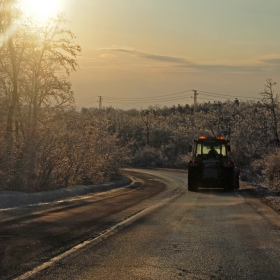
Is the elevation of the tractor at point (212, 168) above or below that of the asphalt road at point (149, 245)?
above

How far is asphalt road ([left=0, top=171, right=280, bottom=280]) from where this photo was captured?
7191 mm

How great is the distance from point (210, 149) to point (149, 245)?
19.3 metres

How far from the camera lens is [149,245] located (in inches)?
367

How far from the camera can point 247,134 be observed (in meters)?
64.2

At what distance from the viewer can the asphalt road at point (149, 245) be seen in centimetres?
719

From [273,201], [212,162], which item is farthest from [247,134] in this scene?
[273,201]

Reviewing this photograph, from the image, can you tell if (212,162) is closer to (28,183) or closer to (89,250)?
(28,183)

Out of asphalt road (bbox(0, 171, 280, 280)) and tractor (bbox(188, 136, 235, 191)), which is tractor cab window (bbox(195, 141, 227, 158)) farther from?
asphalt road (bbox(0, 171, 280, 280))

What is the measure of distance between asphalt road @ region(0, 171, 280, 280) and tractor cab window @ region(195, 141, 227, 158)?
13.1 meters

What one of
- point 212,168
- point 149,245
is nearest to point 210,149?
point 212,168

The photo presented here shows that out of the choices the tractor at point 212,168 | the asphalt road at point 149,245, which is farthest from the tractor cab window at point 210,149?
the asphalt road at point 149,245

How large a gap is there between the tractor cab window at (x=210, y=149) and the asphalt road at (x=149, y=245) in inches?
515

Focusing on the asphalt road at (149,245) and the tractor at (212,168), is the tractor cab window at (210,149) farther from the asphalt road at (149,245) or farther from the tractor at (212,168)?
the asphalt road at (149,245)

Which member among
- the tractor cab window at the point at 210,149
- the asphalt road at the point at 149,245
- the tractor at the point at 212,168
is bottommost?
the asphalt road at the point at 149,245
